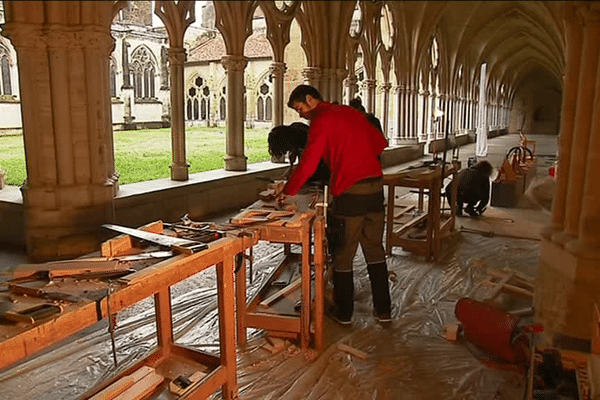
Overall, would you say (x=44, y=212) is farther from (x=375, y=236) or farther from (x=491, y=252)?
(x=491, y=252)

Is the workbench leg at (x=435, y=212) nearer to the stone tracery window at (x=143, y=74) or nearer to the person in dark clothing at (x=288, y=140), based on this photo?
the person in dark clothing at (x=288, y=140)

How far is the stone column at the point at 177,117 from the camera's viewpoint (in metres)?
5.24

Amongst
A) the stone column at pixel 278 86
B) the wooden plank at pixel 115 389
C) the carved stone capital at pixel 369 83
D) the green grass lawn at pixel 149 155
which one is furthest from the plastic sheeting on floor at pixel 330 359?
the carved stone capital at pixel 369 83

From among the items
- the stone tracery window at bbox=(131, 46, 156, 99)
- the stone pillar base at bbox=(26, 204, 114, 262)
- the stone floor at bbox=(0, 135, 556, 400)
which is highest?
the stone tracery window at bbox=(131, 46, 156, 99)

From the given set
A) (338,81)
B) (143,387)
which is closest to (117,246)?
(143,387)

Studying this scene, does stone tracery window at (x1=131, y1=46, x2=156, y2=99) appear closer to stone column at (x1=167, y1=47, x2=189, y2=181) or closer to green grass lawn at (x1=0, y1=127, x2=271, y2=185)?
green grass lawn at (x1=0, y1=127, x2=271, y2=185)

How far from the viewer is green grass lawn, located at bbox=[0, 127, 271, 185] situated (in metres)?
6.91

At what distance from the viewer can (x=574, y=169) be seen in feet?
7.74

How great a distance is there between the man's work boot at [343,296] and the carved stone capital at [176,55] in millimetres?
3510

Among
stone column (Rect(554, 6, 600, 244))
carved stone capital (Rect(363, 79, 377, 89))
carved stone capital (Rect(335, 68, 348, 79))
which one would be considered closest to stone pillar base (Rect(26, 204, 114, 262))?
stone column (Rect(554, 6, 600, 244))

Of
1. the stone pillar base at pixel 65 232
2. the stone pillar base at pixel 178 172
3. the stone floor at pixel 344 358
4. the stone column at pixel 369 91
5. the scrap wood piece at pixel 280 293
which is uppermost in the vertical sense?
the stone column at pixel 369 91

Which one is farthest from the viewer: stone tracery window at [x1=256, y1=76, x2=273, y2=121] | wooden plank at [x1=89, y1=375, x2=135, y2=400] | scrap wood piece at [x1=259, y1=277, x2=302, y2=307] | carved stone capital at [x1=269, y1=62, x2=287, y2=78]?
stone tracery window at [x1=256, y1=76, x2=273, y2=121]

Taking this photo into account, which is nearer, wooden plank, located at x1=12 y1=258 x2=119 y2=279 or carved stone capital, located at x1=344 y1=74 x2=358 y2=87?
wooden plank, located at x1=12 y1=258 x2=119 y2=279

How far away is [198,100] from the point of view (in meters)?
19.6
